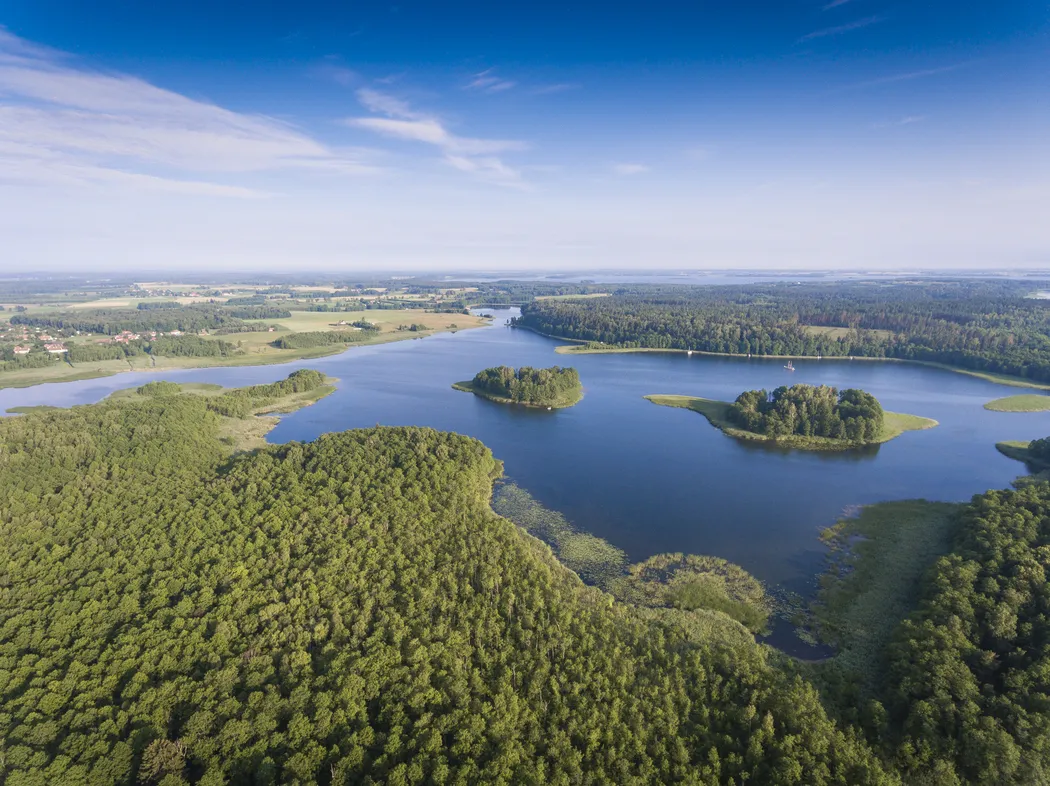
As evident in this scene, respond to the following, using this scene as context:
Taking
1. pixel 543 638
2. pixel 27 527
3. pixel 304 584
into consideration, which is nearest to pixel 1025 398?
pixel 543 638

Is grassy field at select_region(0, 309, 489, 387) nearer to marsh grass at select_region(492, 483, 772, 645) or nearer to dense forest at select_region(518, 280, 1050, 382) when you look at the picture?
dense forest at select_region(518, 280, 1050, 382)

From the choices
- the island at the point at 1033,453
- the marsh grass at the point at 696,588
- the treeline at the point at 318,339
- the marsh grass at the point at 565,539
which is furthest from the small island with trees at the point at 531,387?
the treeline at the point at 318,339

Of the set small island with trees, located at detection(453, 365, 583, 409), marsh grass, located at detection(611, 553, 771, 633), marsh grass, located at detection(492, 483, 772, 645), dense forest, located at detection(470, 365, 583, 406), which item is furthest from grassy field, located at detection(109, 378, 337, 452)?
marsh grass, located at detection(611, 553, 771, 633)

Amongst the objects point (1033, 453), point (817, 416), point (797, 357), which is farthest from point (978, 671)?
point (797, 357)

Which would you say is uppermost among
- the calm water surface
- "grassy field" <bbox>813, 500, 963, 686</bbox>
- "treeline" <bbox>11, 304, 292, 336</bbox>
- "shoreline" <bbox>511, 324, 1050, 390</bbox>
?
"treeline" <bbox>11, 304, 292, 336</bbox>

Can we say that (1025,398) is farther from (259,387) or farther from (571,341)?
(259,387)

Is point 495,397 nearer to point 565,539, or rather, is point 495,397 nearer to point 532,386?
point 532,386
